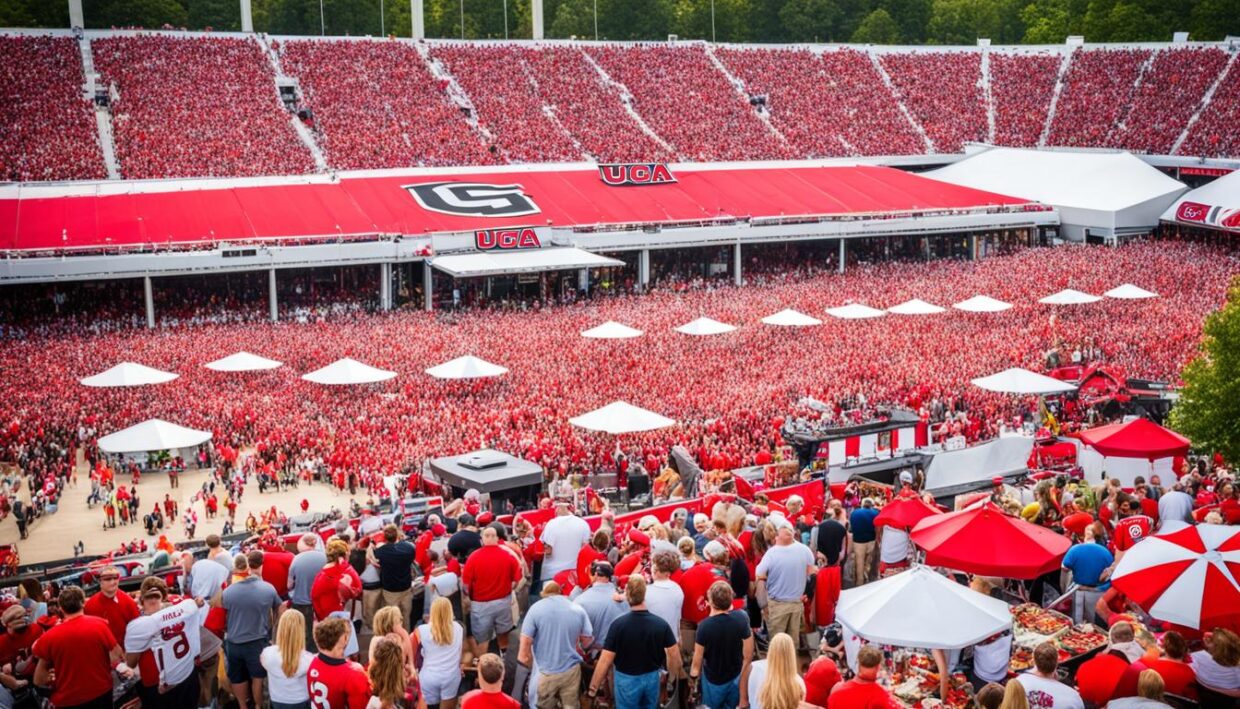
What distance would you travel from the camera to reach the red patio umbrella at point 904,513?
40.5 feet

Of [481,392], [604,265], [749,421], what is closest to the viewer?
[749,421]

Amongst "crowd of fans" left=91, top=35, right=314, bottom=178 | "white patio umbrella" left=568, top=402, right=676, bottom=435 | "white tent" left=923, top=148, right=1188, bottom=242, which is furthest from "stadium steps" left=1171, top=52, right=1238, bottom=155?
"white patio umbrella" left=568, top=402, right=676, bottom=435

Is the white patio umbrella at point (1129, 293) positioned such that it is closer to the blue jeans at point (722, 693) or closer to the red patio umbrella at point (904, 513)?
the red patio umbrella at point (904, 513)

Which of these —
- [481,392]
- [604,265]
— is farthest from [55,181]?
[481,392]

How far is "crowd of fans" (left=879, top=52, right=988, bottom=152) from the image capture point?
198 feet

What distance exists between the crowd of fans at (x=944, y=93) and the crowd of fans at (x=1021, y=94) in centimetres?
84

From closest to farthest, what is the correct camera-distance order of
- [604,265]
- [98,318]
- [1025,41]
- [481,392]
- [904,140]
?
1. [481,392]
2. [98,318]
3. [604,265]
4. [904,140]
5. [1025,41]

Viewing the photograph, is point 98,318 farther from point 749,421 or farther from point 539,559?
point 539,559

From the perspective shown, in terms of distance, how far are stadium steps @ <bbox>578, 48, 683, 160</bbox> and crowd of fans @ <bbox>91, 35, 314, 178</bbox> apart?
15764 millimetres

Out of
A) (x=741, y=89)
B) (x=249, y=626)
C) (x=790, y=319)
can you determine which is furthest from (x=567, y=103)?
(x=249, y=626)

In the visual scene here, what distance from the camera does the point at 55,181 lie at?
4141 centimetres

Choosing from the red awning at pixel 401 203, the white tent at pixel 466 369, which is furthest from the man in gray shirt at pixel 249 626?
the red awning at pixel 401 203

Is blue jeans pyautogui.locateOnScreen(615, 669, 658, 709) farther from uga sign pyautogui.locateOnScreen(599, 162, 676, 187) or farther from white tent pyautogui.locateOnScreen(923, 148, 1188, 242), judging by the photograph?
white tent pyautogui.locateOnScreen(923, 148, 1188, 242)

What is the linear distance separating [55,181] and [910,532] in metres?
37.9
